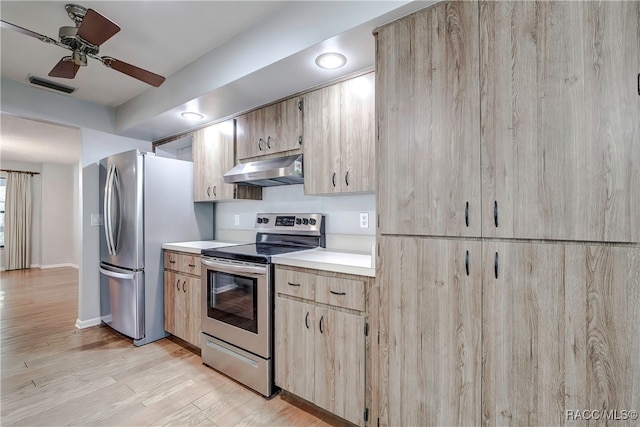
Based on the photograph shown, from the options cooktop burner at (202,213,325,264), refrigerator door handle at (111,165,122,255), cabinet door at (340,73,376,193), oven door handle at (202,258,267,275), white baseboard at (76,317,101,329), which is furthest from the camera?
white baseboard at (76,317,101,329)

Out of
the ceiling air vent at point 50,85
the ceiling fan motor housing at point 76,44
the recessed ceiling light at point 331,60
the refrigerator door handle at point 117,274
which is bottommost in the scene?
the refrigerator door handle at point 117,274

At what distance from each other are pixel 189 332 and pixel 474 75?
2.90 m

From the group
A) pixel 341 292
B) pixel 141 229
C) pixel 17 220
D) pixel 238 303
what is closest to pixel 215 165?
pixel 141 229

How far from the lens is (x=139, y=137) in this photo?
3.67 metres

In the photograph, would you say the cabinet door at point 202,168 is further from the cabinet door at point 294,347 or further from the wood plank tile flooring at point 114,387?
the cabinet door at point 294,347

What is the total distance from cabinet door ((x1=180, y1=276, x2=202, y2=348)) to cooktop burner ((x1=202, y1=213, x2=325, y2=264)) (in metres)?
0.46

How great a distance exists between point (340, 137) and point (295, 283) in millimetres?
1034

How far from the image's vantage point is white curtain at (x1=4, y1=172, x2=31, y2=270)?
6.50 meters

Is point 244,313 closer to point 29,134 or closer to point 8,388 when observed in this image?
point 8,388

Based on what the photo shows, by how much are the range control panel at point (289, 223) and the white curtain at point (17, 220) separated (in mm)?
7044

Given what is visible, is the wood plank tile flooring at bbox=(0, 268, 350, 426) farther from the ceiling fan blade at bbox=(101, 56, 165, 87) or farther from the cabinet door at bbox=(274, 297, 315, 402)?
the ceiling fan blade at bbox=(101, 56, 165, 87)

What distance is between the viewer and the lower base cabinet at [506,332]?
1.04m

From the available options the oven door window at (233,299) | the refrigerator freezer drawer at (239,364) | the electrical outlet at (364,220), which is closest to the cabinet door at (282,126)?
the electrical outlet at (364,220)

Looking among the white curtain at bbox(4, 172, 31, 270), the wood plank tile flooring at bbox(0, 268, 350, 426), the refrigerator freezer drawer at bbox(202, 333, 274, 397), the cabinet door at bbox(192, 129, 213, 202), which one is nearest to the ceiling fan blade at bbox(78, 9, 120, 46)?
the cabinet door at bbox(192, 129, 213, 202)
